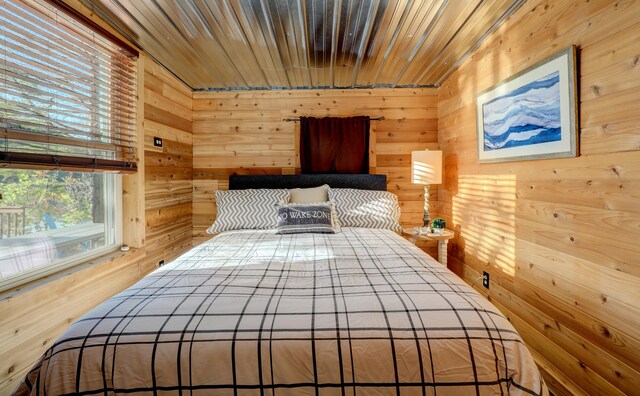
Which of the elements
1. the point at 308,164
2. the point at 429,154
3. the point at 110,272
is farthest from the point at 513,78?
the point at 110,272

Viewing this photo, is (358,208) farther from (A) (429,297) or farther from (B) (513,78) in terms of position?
(A) (429,297)

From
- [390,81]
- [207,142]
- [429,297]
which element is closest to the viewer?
[429,297]

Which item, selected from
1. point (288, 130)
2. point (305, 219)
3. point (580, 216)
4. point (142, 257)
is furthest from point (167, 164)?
point (580, 216)

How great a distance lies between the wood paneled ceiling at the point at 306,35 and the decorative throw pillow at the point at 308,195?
1.20 metres

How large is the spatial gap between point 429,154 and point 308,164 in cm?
132

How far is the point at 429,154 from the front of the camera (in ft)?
9.92

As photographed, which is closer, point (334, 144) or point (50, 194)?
point (50, 194)

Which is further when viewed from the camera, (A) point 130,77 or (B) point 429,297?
(A) point 130,77

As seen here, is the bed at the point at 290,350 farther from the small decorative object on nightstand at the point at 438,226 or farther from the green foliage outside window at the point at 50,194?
the small decorative object on nightstand at the point at 438,226

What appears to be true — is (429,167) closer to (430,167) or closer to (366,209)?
(430,167)

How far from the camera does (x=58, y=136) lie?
1800 millimetres

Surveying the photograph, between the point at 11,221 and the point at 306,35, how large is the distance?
2169 mm

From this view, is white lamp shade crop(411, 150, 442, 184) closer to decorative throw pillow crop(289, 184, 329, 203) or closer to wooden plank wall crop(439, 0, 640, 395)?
wooden plank wall crop(439, 0, 640, 395)

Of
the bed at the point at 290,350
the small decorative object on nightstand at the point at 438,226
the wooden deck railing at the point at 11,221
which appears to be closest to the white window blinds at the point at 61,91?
the wooden deck railing at the point at 11,221
